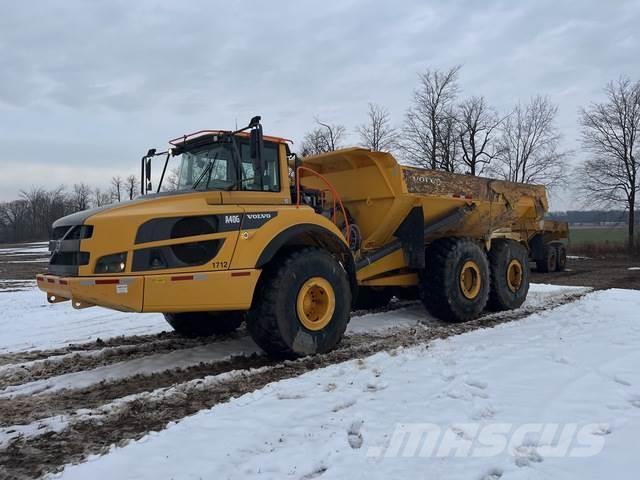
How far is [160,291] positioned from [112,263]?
20.6 inches

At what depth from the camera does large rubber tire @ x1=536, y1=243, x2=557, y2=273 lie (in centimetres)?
2035

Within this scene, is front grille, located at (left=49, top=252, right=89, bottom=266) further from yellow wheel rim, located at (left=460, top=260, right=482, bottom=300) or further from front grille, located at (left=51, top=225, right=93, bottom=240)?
yellow wheel rim, located at (left=460, top=260, right=482, bottom=300)

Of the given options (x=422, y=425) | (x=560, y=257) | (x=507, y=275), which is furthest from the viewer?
(x=560, y=257)

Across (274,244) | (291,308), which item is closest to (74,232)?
(274,244)

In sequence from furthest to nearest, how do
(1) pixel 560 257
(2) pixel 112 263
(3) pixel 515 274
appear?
1. (1) pixel 560 257
2. (3) pixel 515 274
3. (2) pixel 112 263

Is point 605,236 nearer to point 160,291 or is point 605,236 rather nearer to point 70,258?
point 160,291

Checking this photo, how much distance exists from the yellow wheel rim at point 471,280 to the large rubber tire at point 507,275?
768 millimetres

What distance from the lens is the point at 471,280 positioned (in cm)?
895

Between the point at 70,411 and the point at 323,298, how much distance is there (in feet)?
9.61

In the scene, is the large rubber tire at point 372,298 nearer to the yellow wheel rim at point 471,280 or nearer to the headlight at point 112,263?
the yellow wheel rim at point 471,280

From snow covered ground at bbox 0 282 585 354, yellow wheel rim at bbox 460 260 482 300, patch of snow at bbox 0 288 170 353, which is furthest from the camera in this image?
yellow wheel rim at bbox 460 260 482 300

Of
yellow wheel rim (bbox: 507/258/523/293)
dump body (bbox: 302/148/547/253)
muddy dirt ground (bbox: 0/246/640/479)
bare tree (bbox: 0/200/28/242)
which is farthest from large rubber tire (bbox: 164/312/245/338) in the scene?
bare tree (bbox: 0/200/28/242)

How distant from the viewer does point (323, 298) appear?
629cm

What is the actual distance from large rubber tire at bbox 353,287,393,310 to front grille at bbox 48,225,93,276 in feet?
17.9
